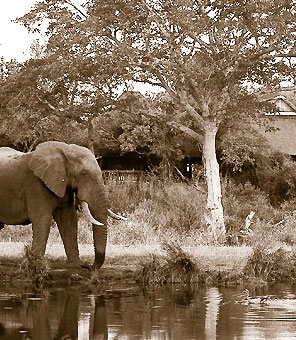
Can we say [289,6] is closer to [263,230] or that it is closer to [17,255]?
[263,230]

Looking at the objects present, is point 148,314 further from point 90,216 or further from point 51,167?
point 51,167

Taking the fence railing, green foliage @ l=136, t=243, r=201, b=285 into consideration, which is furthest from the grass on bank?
the fence railing

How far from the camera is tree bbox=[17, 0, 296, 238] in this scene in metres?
31.1

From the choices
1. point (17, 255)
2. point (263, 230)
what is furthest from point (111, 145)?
point (17, 255)

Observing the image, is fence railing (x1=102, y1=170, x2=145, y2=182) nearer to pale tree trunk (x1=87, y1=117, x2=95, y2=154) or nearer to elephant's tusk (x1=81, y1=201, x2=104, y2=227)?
pale tree trunk (x1=87, y1=117, x2=95, y2=154)

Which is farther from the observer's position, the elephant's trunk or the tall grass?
the tall grass

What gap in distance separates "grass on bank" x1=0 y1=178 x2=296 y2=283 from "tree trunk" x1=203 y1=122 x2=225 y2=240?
505mm

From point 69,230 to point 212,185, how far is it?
541 inches

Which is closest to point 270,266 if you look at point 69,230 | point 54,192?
point 69,230

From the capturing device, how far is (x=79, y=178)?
19984mm

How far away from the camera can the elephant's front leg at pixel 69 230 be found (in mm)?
20219

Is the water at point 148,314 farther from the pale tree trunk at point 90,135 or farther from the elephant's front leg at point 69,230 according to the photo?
the pale tree trunk at point 90,135

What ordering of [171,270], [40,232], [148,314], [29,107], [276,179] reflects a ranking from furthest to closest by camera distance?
[276,179] → [29,107] → [171,270] → [40,232] → [148,314]

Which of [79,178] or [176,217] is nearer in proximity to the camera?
[79,178]
